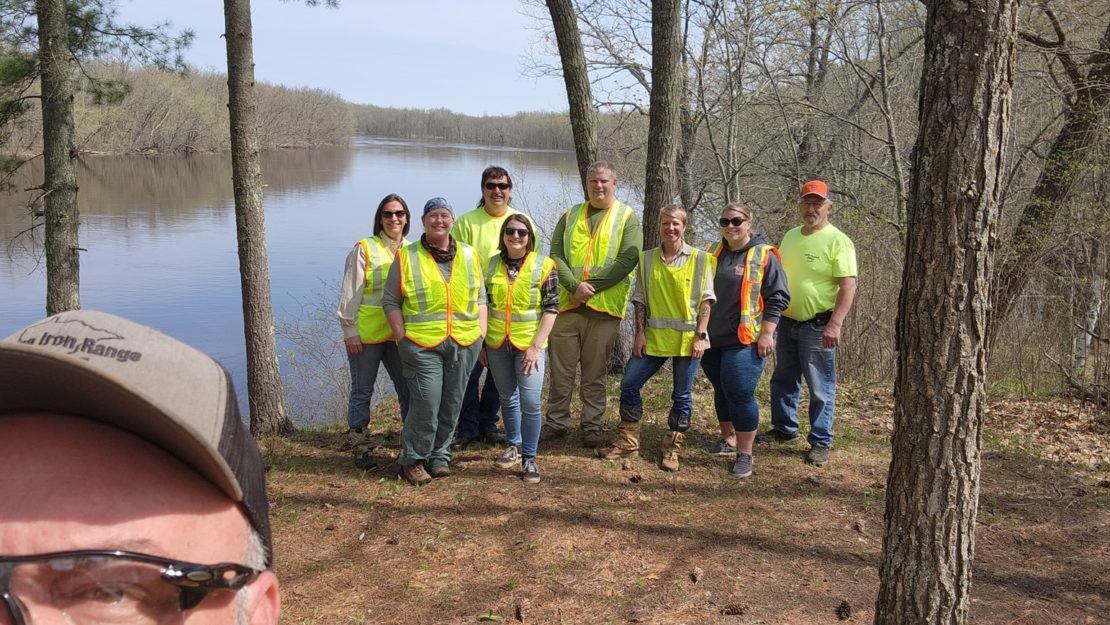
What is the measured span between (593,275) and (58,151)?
5.04 meters

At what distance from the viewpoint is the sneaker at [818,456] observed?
590 centimetres

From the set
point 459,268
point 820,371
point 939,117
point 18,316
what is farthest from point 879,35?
point 18,316

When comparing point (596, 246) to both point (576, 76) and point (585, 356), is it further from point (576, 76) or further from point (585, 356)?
point (576, 76)

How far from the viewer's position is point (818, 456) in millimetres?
5914

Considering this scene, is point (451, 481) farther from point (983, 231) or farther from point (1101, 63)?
point (1101, 63)

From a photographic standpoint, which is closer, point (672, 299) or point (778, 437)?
point (672, 299)

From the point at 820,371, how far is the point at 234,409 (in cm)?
525

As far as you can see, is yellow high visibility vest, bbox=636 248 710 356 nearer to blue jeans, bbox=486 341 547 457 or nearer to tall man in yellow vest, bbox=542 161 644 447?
tall man in yellow vest, bbox=542 161 644 447

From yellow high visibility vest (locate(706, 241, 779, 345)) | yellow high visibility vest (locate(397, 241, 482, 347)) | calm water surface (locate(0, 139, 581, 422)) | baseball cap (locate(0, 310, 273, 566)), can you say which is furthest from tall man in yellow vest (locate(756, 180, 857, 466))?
calm water surface (locate(0, 139, 581, 422))

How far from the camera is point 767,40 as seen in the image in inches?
563

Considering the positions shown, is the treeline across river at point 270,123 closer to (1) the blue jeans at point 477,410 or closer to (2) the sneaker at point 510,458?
(1) the blue jeans at point 477,410

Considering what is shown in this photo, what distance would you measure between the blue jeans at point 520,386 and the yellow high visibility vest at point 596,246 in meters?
0.68

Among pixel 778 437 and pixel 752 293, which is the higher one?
pixel 752 293

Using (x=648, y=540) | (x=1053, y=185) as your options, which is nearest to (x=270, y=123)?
(x=1053, y=185)
